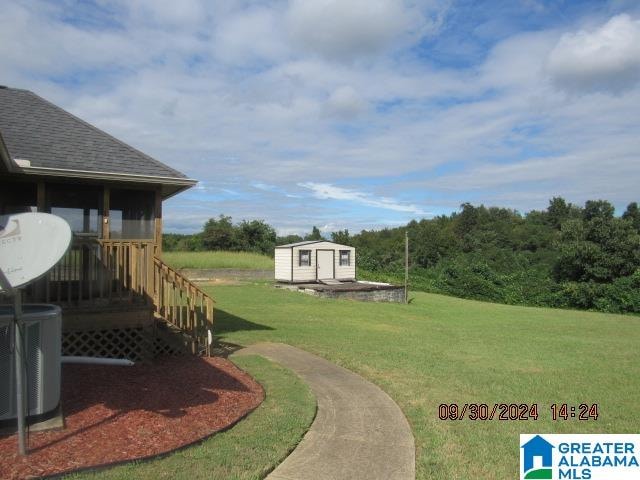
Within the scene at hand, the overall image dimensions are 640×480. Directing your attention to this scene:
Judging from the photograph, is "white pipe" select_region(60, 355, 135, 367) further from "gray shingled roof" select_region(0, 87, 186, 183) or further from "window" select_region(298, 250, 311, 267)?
"window" select_region(298, 250, 311, 267)

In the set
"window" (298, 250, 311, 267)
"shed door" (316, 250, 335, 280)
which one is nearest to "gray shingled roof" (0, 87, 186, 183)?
"window" (298, 250, 311, 267)

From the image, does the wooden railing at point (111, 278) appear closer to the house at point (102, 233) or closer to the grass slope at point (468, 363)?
the house at point (102, 233)

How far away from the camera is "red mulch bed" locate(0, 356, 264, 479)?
4199 millimetres

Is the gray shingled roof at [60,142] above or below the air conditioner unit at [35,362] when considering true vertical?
above

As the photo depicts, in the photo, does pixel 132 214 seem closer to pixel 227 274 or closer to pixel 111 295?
pixel 111 295

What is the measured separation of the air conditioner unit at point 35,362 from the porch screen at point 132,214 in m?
3.78

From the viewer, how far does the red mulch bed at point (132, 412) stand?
4.20m

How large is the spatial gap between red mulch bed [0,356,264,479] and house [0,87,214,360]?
2.32 feet

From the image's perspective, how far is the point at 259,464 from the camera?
4297mm

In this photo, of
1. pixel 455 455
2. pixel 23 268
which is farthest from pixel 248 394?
pixel 23 268

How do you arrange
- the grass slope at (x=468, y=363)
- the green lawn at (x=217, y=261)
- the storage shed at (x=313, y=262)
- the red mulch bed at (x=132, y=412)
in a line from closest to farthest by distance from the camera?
1. the red mulch bed at (x=132, y=412)
2. the grass slope at (x=468, y=363)
3. the storage shed at (x=313, y=262)
4. the green lawn at (x=217, y=261)

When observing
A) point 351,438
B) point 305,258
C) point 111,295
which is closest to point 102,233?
point 111,295

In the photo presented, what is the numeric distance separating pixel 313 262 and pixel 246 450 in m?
25.5

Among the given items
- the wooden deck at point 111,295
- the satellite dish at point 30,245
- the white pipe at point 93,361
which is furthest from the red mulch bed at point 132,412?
the satellite dish at point 30,245
